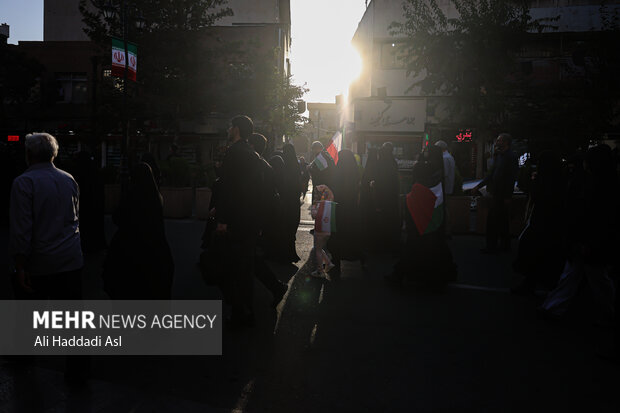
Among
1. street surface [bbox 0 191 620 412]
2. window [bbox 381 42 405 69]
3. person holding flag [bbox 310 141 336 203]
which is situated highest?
window [bbox 381 42 405 69]

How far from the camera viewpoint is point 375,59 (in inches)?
1330

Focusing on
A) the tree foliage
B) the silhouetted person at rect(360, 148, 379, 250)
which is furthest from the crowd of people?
the tree foliage

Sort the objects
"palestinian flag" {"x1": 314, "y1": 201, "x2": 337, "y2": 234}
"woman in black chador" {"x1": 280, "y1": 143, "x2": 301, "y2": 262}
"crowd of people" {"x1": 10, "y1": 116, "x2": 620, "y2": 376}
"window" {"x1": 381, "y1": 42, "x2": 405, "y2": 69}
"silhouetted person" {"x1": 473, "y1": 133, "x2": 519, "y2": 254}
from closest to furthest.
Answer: "crowd of people" {"x1": 10, "y1": 116, "x2": 620, "y2": 376}, "palestinian flag" {"x1": 314, "y1": 201, "x2": 337, "y2": 234}, "woman in black chador" {"x1": 280, "y1": 143, "x2": 301, "y2": 262}, "silhouetted person" {"x1": 473, "y1": 133, "x2": 519, "y2": 254}, "window" {"x1": 381, "y1": 42, "x2": 405, "y2": 69}

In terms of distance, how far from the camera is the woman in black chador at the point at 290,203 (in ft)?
27.1

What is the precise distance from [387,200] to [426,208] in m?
2.85

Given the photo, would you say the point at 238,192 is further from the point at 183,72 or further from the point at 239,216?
the point at 183,72

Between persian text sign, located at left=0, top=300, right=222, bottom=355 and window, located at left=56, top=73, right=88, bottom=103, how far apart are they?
33.8 m

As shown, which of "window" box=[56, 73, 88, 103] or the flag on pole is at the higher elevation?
"window" box=[56, 73, 88, 103]

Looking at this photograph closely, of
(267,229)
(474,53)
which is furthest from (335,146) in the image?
(474,53)

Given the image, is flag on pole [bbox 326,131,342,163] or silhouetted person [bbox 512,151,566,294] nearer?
silhouetted person [bbox 512,151,566,294]

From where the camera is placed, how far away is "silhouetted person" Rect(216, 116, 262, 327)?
194 inches

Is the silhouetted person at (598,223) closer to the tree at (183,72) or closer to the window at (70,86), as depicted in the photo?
the tree at (183,72)

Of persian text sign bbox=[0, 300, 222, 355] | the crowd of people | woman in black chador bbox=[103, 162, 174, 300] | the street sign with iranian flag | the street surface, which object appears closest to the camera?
the street surface

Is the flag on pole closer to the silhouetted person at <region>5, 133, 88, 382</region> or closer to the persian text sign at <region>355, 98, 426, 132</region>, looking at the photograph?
the silhouetted person at <region>5, 133, 88, 382</region>
